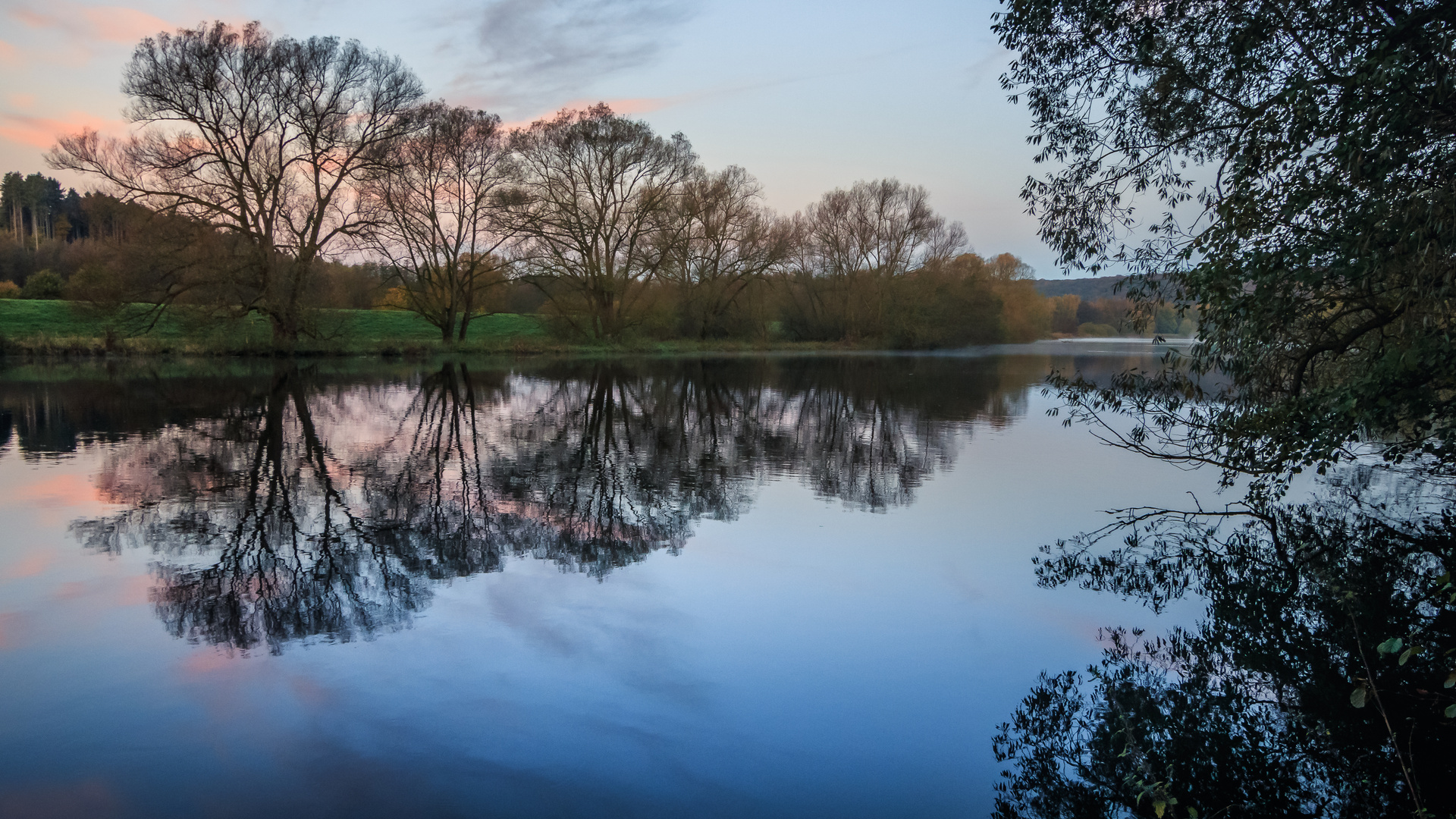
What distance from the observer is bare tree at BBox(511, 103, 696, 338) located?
38.2 metres

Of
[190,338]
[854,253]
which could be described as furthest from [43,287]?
[854,253]

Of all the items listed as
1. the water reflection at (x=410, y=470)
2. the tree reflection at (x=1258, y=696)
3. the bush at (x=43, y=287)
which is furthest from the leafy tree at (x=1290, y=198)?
the bush at (x=43, y=287)

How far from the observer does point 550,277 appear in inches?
1556

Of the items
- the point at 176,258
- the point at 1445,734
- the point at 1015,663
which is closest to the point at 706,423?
the point at 1015,663

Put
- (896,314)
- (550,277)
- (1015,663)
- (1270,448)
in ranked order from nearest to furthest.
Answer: (1015,663)
(1270,448)
(550,277)
(896,314)

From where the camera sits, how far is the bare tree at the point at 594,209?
3816 centimetres

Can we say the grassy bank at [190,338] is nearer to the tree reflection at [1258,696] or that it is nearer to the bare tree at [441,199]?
the bare tree at [441,199]

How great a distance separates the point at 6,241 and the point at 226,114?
38.2 metres

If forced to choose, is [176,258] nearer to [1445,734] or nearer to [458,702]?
[458,702]

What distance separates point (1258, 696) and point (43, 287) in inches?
2269

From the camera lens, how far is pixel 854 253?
52656 millimetres

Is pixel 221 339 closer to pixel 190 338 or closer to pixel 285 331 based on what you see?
pixel 190 338

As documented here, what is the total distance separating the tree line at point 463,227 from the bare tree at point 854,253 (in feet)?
0.43

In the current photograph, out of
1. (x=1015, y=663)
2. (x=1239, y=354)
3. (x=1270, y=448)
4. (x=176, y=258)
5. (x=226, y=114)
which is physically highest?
(x=226, y=114)
